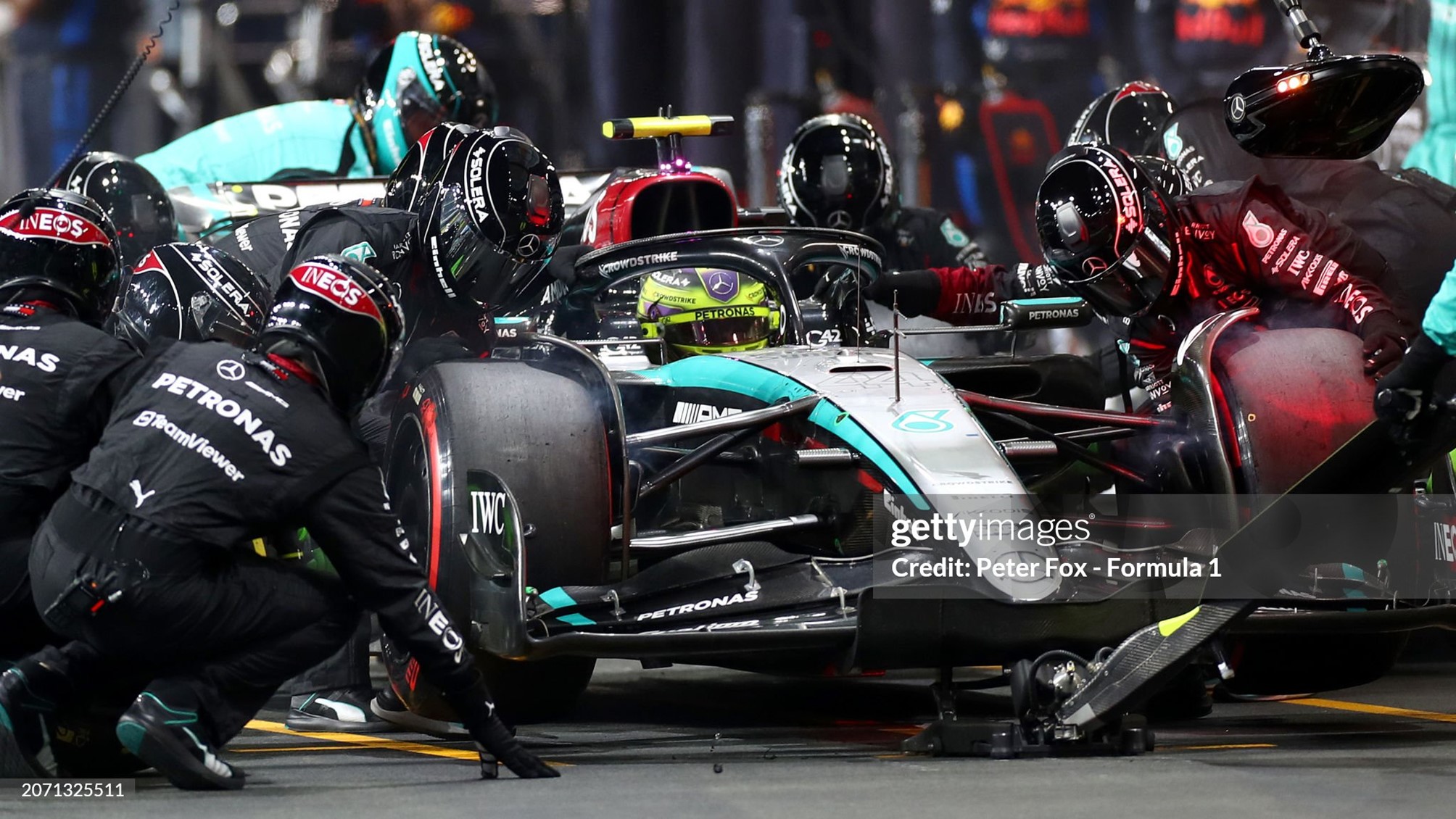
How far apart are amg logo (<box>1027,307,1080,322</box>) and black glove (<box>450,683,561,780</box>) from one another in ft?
9.47

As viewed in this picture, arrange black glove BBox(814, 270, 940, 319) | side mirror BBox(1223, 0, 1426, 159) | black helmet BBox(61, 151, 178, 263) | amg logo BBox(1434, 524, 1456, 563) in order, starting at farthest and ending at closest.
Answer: black helmet BBox(61, 151, 178, 263), black glove BBox(814, 270, 940, 319), side mirror BBox(1223, 0, 1426, 159), amg logo BBox(1434, 524, 1456, 563)

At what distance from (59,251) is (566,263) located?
101 inches

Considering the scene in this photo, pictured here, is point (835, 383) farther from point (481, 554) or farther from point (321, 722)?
point (321, 722)

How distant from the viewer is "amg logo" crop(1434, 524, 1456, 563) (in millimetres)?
6035

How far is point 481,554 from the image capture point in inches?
225

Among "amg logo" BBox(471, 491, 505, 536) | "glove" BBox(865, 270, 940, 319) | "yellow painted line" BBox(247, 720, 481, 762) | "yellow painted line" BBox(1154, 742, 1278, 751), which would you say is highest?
"glove" BBox(865, 270, 940, 319)

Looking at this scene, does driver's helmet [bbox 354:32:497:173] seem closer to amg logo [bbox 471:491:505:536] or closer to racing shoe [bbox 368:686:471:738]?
racing shoe [bbox 368:686:471:738]

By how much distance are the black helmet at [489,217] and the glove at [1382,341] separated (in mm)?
2784

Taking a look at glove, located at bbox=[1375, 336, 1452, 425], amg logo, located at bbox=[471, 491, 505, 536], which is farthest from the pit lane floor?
glove, located at bbox=[1375, 336, 1452, 425]

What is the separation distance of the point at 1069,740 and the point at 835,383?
1497mm

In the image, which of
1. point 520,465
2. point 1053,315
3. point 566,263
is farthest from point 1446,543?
point 566,263

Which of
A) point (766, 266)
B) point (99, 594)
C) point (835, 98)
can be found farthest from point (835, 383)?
point (835, 98)

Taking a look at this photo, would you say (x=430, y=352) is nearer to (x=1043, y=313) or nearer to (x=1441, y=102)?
(x=1043, y=313)

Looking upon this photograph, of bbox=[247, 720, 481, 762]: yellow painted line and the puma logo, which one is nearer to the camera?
the puma logo
